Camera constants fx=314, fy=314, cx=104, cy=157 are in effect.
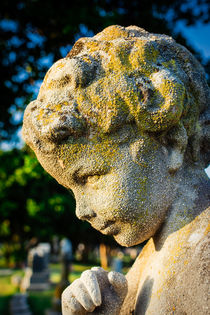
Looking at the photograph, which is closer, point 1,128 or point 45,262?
point 1,128

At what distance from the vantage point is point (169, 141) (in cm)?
166

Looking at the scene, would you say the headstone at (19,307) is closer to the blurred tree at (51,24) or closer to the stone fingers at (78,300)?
the blurred tree at (51,24)

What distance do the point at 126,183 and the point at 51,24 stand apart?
14.5ft

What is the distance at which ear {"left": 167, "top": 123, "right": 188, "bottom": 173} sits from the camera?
162 cm

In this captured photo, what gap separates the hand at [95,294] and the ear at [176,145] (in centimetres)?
62

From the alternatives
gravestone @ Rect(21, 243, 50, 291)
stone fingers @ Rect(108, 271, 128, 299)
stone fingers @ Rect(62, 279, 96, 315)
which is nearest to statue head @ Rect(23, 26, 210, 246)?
stone fingers @ Rect(108, 271, 128, 299)

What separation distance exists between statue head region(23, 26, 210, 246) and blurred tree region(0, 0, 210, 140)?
3.12 metres

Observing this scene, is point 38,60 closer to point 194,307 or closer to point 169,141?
point 169,141

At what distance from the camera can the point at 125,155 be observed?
5.10ft

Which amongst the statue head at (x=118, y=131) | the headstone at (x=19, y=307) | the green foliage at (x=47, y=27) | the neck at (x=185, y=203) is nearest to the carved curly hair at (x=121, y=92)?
the statue head at (x=118, y=131)

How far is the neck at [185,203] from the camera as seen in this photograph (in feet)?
5.16

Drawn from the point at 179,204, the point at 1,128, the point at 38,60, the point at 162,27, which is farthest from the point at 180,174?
the point at 1,128

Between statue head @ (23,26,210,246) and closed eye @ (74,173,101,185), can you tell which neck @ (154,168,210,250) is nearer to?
statue head @ (23,26,210,246)

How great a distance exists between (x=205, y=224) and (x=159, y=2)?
4729mm
